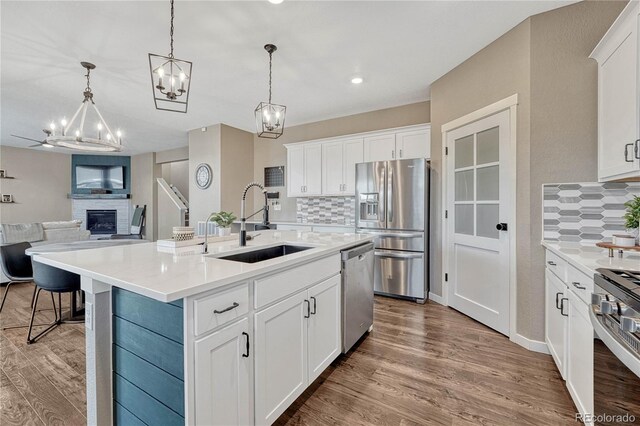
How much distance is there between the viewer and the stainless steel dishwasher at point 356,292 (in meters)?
2.14

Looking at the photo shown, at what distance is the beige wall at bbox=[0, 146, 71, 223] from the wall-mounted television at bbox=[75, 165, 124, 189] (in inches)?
14.6

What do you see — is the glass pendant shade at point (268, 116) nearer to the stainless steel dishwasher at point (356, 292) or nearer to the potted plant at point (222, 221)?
the potted plant at point (222, 221)

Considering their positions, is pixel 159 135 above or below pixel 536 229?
above

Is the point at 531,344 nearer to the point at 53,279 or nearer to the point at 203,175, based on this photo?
the point at 53,279

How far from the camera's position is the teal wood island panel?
3.58ft

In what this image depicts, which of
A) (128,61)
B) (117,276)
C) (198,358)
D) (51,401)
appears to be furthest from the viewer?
(128,61)

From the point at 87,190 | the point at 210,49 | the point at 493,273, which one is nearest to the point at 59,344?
the point at 210,49

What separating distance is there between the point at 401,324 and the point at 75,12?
3.83m

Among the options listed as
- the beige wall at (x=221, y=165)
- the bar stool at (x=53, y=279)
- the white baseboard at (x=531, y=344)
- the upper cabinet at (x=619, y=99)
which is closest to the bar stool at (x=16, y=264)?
the bar stool at (x=53, y=279)

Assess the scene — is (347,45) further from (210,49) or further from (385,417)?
(385,417)

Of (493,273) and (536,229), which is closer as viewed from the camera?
→ (536,229)

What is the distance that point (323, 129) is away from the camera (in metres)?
4.96

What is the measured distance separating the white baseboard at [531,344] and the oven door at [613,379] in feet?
4.06

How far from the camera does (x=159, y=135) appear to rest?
19.4 ft
